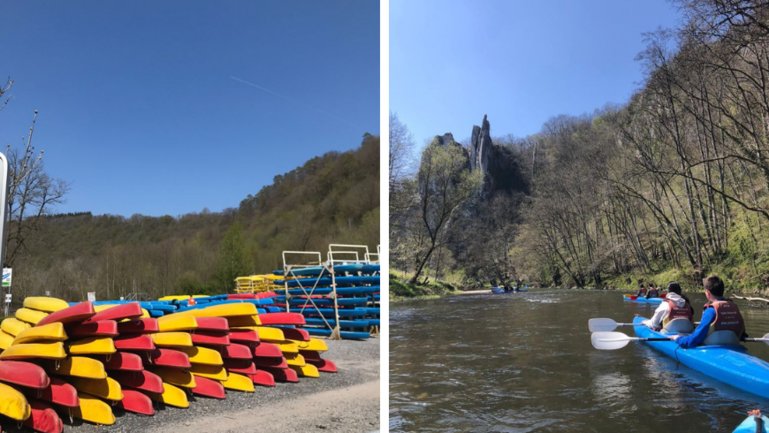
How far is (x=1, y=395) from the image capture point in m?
2.27

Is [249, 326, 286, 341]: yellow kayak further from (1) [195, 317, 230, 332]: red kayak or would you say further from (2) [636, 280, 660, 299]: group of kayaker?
(2) [636, 280, 660, 299]: group of kayaker

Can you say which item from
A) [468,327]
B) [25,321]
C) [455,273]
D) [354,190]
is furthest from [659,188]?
A: [354,190]

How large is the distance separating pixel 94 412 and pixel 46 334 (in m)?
0.47

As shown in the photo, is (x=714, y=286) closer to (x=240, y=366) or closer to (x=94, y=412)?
(x=240, y=366)

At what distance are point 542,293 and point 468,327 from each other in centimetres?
565

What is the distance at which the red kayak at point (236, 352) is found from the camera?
3389 mm

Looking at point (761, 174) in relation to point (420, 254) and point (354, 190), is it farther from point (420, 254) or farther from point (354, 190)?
point (354, 190)

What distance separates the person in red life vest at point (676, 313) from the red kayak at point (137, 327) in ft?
15.5

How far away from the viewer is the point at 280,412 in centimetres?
306

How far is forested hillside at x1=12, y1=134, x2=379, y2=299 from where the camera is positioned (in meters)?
17.4

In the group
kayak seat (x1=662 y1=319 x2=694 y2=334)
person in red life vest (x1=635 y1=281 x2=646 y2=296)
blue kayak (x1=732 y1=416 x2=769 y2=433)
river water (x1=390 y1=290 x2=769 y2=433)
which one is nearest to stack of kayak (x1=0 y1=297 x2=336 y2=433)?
river water (x1=390 y1=290 x2=769 y2=433)

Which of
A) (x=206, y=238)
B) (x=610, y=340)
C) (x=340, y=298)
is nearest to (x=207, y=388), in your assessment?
(x=340, y=298)

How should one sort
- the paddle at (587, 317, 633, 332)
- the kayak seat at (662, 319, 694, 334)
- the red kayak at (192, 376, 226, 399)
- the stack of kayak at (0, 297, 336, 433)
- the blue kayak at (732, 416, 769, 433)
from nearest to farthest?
the blue kayak at (732, 416, 769, 433)
the stack of kayak at (0, 297, 336, 433)
the red kayak at (192, 376, 226, 399)
the kayak seat at (662, 319, 694, 334)
the paddle at (587, 317, 633, 332)

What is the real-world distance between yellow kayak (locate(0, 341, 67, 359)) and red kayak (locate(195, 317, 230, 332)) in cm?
87
